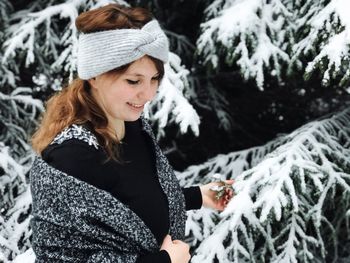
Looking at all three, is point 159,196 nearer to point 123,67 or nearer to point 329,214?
point 123,67

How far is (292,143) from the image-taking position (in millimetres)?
2859

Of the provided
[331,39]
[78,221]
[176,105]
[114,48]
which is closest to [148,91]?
[114,48]

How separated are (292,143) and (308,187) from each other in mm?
253

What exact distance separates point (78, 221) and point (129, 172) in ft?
0.80

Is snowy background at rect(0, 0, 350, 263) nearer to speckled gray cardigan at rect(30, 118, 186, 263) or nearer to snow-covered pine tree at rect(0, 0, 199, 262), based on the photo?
snow-covered pine tree at rect(0, 0, 199, 262)

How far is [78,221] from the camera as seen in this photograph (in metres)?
1.53

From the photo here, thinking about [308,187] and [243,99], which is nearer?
[308,187]

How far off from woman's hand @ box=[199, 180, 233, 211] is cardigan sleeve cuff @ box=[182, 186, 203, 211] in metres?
0.04

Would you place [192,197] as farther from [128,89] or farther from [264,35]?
[264,35]

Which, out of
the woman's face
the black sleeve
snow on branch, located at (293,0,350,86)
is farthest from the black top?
snow on branch, located at (293,0,350,86)

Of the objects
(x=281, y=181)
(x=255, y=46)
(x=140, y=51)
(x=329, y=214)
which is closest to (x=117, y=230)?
(x=140, y=51)

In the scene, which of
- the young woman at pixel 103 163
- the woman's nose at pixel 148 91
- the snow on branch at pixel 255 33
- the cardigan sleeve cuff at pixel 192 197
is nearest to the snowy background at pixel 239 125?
the snow on branch at pixel 255 33

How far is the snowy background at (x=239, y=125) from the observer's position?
Result: 8.54 ft

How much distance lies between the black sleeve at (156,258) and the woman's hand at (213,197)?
2.23 ft
